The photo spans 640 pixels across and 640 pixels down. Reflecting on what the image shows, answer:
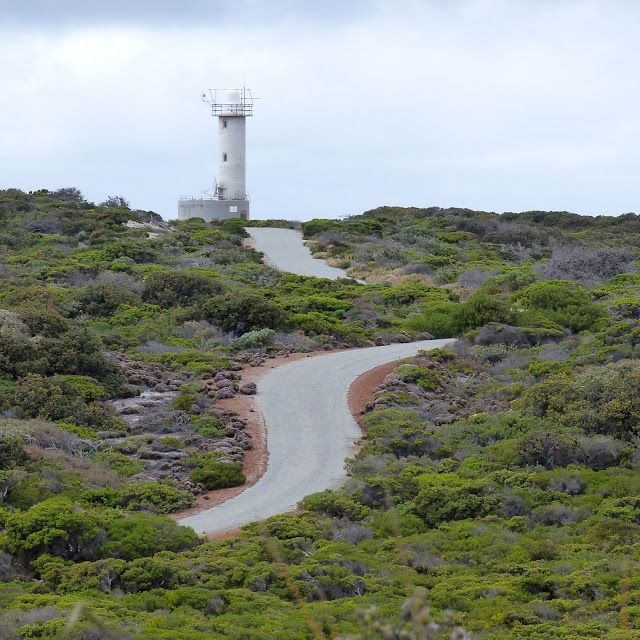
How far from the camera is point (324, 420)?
20.4 metres

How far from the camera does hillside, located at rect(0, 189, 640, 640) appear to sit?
11.2 meters

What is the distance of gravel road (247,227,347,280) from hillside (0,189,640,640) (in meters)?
6.76

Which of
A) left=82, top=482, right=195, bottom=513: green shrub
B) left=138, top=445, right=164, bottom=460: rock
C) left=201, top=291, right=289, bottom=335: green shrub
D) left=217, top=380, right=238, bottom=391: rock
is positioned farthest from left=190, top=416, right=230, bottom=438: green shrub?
left=201, top=291, right=289, bottom=335: green shrub

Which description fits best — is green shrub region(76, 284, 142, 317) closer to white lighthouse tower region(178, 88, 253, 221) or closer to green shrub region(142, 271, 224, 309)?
green shrub region(142, 271, 224, 309)

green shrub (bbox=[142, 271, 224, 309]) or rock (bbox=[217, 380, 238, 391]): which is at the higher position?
green shrub (bbox=[142, 271, 224, 309])

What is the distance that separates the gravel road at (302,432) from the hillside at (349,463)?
1.82 feet

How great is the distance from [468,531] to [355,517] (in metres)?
1.68

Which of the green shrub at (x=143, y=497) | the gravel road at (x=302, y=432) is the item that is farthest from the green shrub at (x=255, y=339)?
the green shrub at (x=143, y=497)

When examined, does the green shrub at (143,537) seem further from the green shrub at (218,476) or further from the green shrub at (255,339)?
the green shrub at (255,339)

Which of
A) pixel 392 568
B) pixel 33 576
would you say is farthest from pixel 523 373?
pixel 33 576

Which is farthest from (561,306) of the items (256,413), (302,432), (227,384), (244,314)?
(302,432)

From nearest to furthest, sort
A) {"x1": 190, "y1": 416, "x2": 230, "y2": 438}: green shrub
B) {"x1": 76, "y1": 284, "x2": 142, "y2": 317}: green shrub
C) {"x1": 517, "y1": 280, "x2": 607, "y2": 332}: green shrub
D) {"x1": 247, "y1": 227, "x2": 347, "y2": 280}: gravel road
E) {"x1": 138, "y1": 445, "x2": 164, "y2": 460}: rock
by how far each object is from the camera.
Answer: {"x1": 138, "y1": 445, "x2": 164, "y2": 460}: rock → {"x1": 190, "y1": 416, "x2": 230, "y2": 438}: green shrub → {"x1": 517, "y1": 280, "x2": 607, "y2": 332}: green shrub → {"x1": 76, "y1": 284, "x2": 142, "y2": 317}: green shrub → {"x1": 247, "y1": 227, "x2": 347, "y2": 280}: gravel road

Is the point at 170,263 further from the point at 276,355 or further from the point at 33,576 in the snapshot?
the point at 33,576

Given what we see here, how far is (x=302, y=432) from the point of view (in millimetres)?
19688
